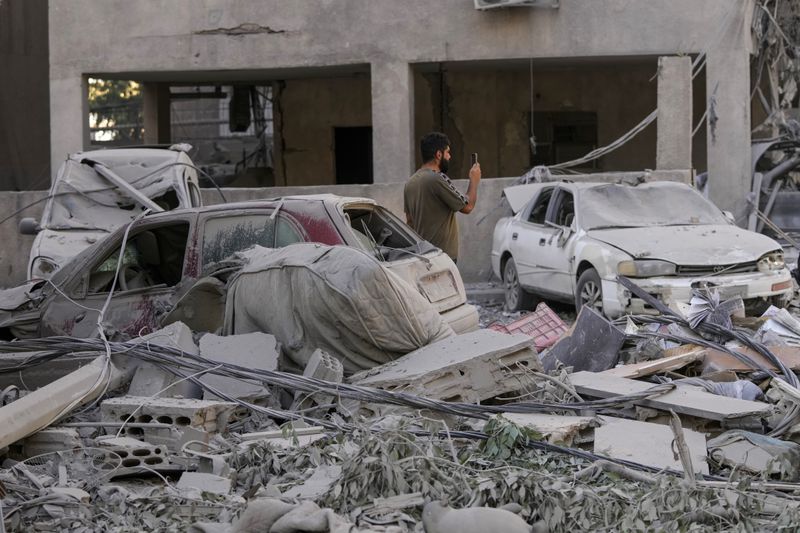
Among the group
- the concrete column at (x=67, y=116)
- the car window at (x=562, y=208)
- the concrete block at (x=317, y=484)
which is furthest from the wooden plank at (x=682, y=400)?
the concrete column at (x=67, y=116)

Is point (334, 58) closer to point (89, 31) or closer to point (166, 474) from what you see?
point (89, 31)

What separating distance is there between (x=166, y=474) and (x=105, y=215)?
680cm

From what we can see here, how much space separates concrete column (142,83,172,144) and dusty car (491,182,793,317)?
366 inches

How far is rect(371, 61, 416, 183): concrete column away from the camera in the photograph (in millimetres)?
16844

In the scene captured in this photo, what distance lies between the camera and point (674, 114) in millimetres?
15391

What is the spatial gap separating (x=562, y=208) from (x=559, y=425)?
6824 mm

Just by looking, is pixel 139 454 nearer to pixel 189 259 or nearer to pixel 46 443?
pixel 46 443

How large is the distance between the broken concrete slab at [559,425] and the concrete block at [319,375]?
3.39 feet

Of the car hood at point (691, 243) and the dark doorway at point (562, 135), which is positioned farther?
the dark doorway at point (562, 135)

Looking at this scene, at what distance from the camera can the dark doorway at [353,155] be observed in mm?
22094

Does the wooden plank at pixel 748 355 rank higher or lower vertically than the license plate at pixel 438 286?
lower

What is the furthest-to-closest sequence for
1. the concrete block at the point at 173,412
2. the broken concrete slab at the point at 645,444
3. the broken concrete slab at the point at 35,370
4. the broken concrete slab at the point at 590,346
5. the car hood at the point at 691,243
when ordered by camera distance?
the car hood at the point at 691,243, the broken concrete slab at the point at 590,346, the broken concrete slab at the point at 35,370, the concrete block at the point at 173,412, the broken concrete slab at the point at 645,444

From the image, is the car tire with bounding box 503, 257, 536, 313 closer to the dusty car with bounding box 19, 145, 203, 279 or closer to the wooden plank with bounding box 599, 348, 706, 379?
the dusty car with bounding box 19, 145, 203, 279

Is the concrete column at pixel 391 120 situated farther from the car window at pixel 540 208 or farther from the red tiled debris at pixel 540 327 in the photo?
the red tiled debris at pixel 540 327
